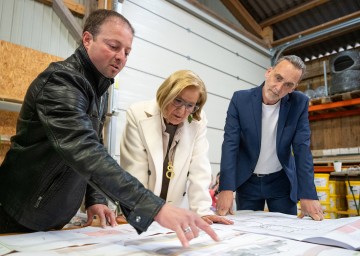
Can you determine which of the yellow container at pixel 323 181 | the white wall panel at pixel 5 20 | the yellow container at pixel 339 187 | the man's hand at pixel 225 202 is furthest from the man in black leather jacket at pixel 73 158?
the yellow container at pixel 339 187

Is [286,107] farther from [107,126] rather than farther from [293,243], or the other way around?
[107,126]

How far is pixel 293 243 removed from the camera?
876 millimetres

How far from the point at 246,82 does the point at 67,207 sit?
5.27 metres

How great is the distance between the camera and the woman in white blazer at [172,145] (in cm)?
147

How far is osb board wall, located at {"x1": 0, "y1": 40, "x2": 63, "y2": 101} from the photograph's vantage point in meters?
2.78

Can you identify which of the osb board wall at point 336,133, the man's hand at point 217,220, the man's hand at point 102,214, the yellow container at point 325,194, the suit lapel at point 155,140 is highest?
the osb board wall at point 336,133

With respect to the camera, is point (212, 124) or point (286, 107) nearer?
point (286, 107)

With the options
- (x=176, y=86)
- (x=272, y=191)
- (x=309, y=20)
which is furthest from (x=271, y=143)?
(x=309, y=20)

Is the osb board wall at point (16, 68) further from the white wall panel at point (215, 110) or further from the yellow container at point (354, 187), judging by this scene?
the yellow container at point (354, 187)

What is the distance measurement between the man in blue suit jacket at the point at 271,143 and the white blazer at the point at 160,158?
227 mm

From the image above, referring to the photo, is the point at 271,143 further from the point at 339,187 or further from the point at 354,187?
the point at 339,187

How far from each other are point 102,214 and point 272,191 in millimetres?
1082

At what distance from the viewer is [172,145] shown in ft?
5.18

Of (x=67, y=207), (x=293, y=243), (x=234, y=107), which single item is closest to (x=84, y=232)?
(x=67, y=207)
